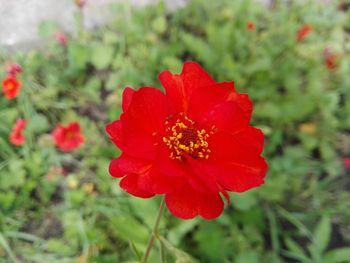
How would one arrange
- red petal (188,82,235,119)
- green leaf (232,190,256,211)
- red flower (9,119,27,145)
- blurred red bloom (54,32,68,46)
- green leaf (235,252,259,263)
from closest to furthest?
1. red petal (188,82,235,119)
2. green leaf (235,252,259,263)
3. green leaf (232,190,256,211)
4. red flower (9,119,27,145)
5. blurred red bloom (54,32,68,46)

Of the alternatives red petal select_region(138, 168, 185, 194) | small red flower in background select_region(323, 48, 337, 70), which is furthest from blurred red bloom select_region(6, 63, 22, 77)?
small red flower in background select_region(323, 48, 337, 70)

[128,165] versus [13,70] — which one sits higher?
[128,165]

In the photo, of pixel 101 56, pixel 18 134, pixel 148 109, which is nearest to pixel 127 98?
pixel 148 109

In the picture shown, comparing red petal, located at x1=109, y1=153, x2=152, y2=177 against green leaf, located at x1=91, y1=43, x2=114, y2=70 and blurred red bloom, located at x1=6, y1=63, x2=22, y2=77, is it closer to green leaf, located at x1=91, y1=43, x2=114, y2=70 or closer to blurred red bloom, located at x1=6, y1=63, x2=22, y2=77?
blurred red bloom, located at x1=6, y1=63, x2=22, y2=77

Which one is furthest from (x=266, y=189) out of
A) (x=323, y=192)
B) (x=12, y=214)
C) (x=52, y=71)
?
(x=52, y=71)

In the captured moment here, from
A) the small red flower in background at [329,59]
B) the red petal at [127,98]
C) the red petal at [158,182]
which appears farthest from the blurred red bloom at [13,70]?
the small red flower in background at [329,59]

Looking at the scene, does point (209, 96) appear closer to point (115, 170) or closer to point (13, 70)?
point (115, 170)
